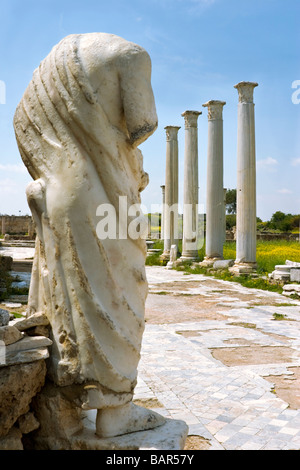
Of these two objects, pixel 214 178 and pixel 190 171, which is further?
pixel 190 171

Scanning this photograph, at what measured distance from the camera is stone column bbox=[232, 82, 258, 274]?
14.5m

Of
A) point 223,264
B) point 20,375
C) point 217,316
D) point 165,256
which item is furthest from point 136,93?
point 165,256

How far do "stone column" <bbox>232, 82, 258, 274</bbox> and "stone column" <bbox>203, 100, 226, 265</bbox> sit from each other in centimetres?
248

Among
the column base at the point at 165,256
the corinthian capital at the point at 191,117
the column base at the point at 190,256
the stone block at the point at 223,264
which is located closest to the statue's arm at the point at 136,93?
the stone block at the point at 223,264

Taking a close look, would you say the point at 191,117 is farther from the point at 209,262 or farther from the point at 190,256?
the point at 209,262

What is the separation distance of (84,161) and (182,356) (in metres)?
3.86

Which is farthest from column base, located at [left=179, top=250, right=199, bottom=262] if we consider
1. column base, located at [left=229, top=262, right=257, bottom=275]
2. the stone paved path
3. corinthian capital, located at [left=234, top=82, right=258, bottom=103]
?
the stone paved path

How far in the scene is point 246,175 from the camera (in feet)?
47.5

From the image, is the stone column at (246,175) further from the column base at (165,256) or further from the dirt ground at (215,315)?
the column base at (165,256)

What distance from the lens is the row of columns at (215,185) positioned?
14.5 meters

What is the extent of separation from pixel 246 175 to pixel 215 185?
2715mm

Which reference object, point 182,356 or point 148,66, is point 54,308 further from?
point 182,356

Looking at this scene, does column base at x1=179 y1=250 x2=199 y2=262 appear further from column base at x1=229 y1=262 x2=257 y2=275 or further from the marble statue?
the marble statue

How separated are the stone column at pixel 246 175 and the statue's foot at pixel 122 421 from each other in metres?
12.1
